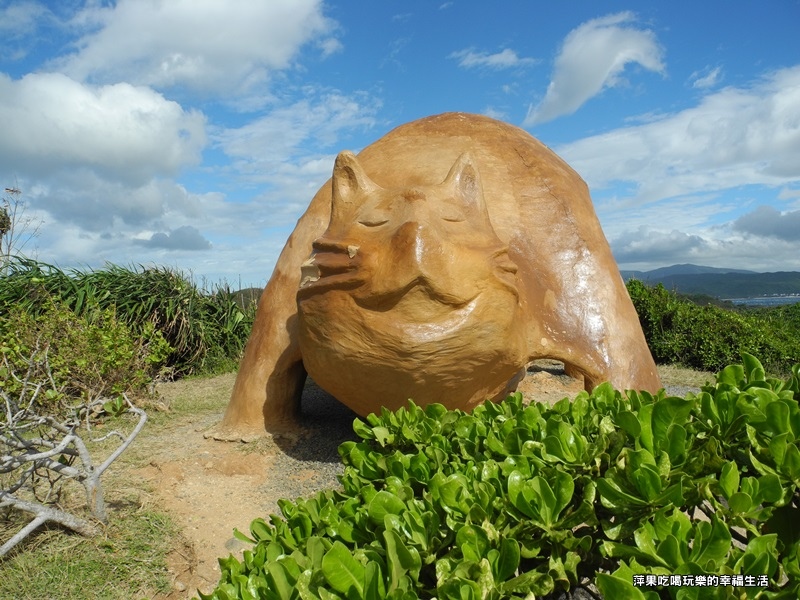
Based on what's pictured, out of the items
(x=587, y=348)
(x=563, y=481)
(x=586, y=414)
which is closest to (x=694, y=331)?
(x=587, y=348)

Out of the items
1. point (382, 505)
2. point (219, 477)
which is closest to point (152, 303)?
point (219, 477)

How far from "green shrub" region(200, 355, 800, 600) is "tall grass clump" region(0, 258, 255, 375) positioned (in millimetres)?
8511

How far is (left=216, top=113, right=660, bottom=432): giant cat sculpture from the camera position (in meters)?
3.65

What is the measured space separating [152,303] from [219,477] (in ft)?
20.7

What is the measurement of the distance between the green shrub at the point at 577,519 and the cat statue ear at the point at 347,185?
2314mm

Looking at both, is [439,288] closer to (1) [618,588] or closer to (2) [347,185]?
(2) [347,185]

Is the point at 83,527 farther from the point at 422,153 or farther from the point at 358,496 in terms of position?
the point at 422,153

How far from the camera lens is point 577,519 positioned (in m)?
1.72

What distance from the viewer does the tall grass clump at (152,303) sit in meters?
9.82

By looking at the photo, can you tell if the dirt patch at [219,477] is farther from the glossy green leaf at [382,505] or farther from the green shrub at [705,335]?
the green shrub at [705,335]

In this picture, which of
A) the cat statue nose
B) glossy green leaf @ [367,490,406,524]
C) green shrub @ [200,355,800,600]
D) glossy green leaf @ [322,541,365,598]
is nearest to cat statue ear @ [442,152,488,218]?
the cat statue nose

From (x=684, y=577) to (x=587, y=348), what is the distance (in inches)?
134

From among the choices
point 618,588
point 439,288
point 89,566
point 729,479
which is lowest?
point 89,566

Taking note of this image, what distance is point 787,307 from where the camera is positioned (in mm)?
15547
